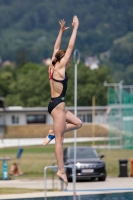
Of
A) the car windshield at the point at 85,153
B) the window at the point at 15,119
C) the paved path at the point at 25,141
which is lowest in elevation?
the car windshield at the point at 85,153

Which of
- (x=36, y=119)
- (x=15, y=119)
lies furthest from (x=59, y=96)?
(x=36, y=119)

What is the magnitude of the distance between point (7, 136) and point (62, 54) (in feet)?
252

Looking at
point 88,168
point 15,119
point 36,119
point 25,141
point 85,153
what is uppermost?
point 36,119

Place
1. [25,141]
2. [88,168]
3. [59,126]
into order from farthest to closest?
1. [25,141]
2. [88,168]
3. [59,126]

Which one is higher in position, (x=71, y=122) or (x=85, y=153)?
(x=71, y=122)

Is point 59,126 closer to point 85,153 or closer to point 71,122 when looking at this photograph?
point 71,122

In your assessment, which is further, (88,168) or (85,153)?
(85,153)

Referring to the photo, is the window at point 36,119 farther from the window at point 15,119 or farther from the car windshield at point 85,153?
the car windshield at point 85,153

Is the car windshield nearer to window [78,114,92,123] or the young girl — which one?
the young girl

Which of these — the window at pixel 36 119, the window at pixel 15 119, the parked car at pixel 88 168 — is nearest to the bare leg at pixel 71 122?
the parked car at pixel 88 168

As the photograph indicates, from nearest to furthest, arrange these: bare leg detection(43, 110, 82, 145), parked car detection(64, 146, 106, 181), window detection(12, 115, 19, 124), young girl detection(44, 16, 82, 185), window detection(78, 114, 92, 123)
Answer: young girl detection(44, 16, 82, 185)
bare leg detection(43, 110, 82, 145)
parked car detection(64, 146, 106, 181)
window detection(12, 115, 19, 124)
window detection(78, 114, 92, 123)

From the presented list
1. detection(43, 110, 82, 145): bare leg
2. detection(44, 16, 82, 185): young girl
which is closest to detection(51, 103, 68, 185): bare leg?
detection(44, 16, 82, 185): young girl

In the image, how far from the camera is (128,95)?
53.8 meters

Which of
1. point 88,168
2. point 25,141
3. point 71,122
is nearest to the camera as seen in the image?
point 71,122
